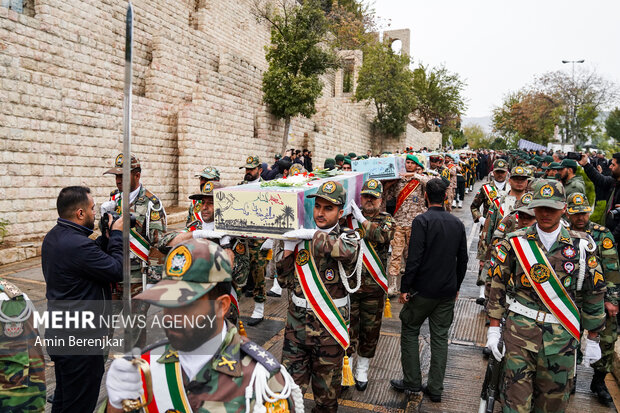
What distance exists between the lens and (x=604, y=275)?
13.9 feet

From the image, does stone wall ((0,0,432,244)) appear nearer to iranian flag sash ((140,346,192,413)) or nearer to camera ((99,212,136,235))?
camera ((99,212,136,235))

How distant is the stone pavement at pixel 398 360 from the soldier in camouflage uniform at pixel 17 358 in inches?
69.3

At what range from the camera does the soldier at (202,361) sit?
67.7 inches

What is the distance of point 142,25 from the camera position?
14008 millimetres

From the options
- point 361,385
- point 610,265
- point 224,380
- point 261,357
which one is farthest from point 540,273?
point 224,380

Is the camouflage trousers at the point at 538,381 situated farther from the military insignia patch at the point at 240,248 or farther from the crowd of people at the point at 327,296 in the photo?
the military insignia patch at the point at 240,248

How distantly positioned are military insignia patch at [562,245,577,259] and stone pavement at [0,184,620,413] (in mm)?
1918

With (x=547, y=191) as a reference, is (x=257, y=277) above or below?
below

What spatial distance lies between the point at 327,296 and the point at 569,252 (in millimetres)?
1942

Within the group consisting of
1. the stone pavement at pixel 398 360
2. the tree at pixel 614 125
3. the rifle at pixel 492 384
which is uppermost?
the tree at pixel 614 125


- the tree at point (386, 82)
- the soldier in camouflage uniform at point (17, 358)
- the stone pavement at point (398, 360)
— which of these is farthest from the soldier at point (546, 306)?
the tree at point (386, 82)

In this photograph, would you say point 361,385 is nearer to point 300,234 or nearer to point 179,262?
point 300,234

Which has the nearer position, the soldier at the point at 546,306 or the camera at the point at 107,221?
the soldier at the point at 546,306

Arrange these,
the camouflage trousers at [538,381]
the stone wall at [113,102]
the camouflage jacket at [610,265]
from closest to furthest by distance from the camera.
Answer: the camouflage trousers at [538,381], the camouflage jacket at [610,265], the stone wall at [113,102]
